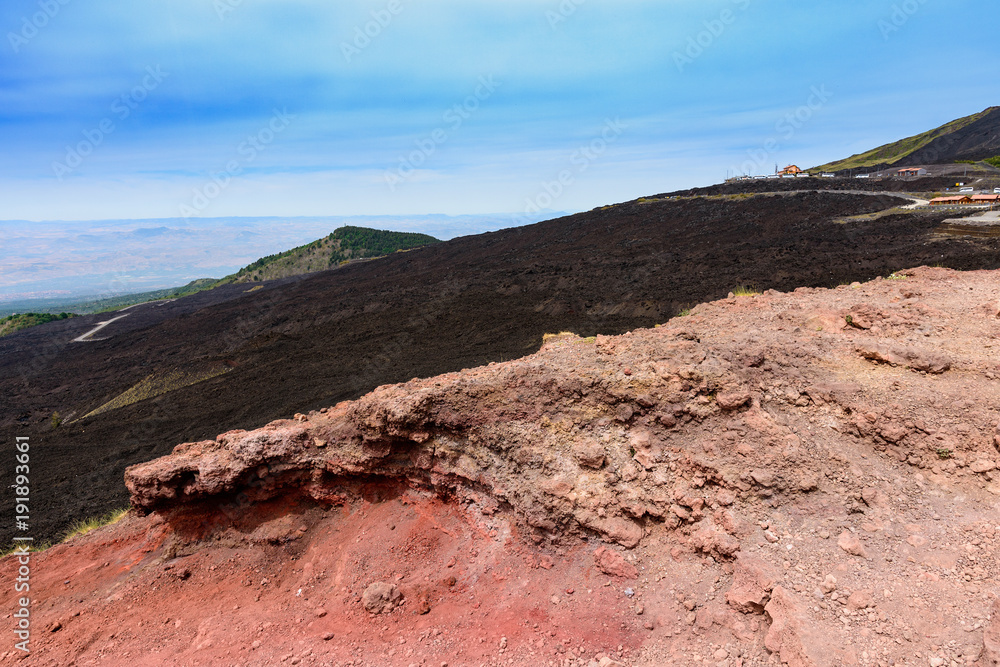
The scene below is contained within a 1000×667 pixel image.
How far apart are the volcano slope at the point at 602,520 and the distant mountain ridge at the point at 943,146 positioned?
271ft

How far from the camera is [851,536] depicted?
4754 mm

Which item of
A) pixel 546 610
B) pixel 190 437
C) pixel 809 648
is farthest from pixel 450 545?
pixel 190 437

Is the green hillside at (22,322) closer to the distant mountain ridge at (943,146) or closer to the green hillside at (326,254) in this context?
the green hillside at (326,254)

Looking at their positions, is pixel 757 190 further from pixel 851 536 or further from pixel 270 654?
pixel 270 654

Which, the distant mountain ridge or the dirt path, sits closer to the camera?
the dirt path

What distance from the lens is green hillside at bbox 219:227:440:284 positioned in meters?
70.5

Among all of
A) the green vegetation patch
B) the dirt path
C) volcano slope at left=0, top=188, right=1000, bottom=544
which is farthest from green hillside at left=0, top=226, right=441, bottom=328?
the green vegetation patch

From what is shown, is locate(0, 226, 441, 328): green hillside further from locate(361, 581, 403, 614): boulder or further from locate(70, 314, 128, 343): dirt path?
locate(361, 581, 403, 614): boulder

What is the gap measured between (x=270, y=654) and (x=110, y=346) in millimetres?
42067

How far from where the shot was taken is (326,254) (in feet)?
236

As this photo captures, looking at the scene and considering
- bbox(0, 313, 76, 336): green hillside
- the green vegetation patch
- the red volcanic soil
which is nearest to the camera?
the red volcanic soil

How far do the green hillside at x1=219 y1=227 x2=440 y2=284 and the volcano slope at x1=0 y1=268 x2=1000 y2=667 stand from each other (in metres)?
66.2

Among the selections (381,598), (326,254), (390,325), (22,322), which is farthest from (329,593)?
(22,322)

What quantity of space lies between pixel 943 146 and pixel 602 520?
10732cm
